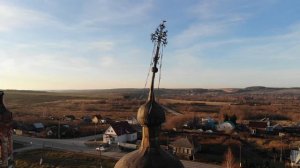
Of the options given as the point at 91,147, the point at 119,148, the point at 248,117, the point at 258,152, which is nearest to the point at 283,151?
the point at 258,152

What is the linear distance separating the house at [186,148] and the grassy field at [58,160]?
10.3 metres

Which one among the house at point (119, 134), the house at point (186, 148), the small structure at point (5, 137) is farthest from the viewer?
the house at point (119, 134)

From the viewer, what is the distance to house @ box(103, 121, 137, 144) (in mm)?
55688

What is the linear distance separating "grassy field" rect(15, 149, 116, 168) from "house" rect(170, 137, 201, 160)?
10.3 m

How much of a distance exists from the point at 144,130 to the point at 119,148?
4674cm

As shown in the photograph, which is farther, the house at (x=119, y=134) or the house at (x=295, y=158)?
the house at (x=119, y=134)

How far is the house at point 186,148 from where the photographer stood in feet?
156

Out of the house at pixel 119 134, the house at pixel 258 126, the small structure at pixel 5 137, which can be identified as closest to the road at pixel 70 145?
the house at pixel 119 134

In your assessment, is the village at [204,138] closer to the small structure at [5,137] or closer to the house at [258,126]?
the house at [258,126]

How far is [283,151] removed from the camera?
49750 mm

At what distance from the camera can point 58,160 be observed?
42.8 m

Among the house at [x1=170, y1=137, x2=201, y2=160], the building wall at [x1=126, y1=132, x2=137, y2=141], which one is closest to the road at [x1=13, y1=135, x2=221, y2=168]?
the house at [x1=170, y1=137, x2=201, y2=160]

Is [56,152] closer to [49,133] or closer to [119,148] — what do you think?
[119,148]

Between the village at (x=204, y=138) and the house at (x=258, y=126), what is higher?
the house at (x=258, y=126)
